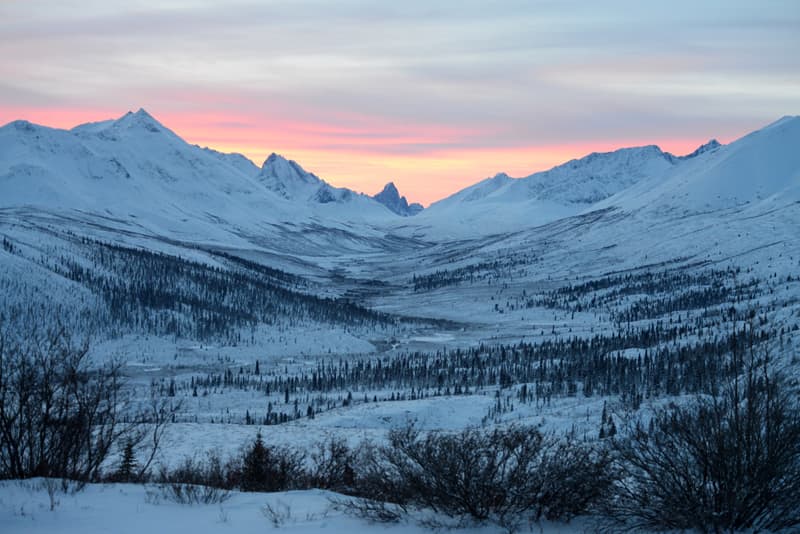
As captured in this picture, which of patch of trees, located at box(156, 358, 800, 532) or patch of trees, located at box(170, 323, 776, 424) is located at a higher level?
patch of trees, located at box(156, 358, 800, 532)

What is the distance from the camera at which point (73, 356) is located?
29.8 m

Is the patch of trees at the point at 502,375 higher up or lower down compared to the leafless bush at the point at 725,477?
lower down

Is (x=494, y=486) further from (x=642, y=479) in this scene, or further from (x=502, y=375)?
(x=502, y=375)

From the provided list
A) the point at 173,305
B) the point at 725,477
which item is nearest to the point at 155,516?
the point at 725,477

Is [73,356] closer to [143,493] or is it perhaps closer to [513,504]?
[143,493]

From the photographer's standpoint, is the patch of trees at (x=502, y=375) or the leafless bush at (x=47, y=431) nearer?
the leafless bush at (x=47, y=431)

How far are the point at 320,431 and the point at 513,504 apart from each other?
50988 millimetres

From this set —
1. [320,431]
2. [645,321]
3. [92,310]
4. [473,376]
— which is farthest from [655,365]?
[92,310]

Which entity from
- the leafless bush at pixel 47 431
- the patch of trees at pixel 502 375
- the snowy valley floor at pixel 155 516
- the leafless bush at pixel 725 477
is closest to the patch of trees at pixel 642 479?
the leafless bush at pixel 725 477

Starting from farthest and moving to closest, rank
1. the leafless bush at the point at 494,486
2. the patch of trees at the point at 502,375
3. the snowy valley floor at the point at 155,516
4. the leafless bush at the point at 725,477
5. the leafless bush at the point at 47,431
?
1. the patch of trees at the point at 502,375
2. the leafless bush at the point at 47,431
3. the leafless bush at the point at 494,486
4. the leafless bush at the point at 725,477
5. the snowy valley floor at the point at 155,516

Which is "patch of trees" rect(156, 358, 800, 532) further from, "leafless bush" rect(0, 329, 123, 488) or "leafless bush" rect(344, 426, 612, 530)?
"leafless bush" rect(0, 329, 123, 488)

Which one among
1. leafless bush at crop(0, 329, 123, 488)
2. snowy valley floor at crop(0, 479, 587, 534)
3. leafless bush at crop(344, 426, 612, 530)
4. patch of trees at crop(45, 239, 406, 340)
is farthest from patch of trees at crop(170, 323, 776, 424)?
snowy valley floor at crop(0, 479, 587, 534)

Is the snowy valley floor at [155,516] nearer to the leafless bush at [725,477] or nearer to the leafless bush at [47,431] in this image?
the leafless bush at [725,477]

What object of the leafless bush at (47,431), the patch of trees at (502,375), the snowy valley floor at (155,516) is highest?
the leafless bush at (47,431)
